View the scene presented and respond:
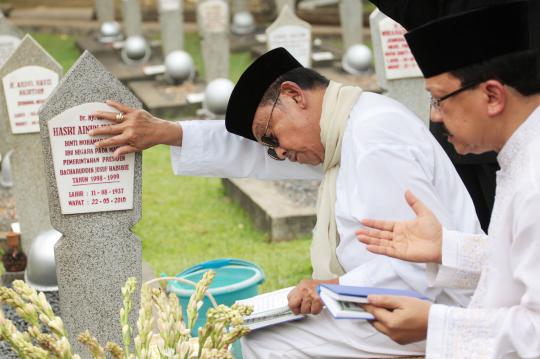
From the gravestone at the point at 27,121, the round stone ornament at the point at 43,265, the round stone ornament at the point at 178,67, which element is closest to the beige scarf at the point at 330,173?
the round stone ornament at the point at 43,265

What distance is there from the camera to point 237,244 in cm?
747

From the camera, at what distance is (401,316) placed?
2914 millimetres

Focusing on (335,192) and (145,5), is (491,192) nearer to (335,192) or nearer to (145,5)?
(335,192)

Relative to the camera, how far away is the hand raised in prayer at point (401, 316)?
2.91 meters

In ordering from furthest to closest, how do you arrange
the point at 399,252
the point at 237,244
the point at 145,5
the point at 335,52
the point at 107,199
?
the point at 145,5 < the point at 335,52 < the point at 237,244 < the point at 107,199 < the point at 399,252

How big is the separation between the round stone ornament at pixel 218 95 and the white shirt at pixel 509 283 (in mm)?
7429

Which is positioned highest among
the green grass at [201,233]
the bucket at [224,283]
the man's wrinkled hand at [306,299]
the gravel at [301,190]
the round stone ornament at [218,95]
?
the round stone ornament at [218,95]

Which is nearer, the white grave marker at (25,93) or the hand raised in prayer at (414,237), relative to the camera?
the hand raised in prayer at (414,237)

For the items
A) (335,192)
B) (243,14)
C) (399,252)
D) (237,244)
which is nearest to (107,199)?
(335,192)

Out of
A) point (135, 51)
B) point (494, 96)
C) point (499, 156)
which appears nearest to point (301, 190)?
point (499, 156)

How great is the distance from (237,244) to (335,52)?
8.07 meters

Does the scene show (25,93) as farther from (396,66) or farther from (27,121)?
(396,66)

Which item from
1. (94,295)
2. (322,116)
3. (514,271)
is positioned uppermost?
(322,116)

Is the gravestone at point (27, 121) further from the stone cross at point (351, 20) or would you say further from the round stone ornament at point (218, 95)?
the stone cross at point (351, 20)
